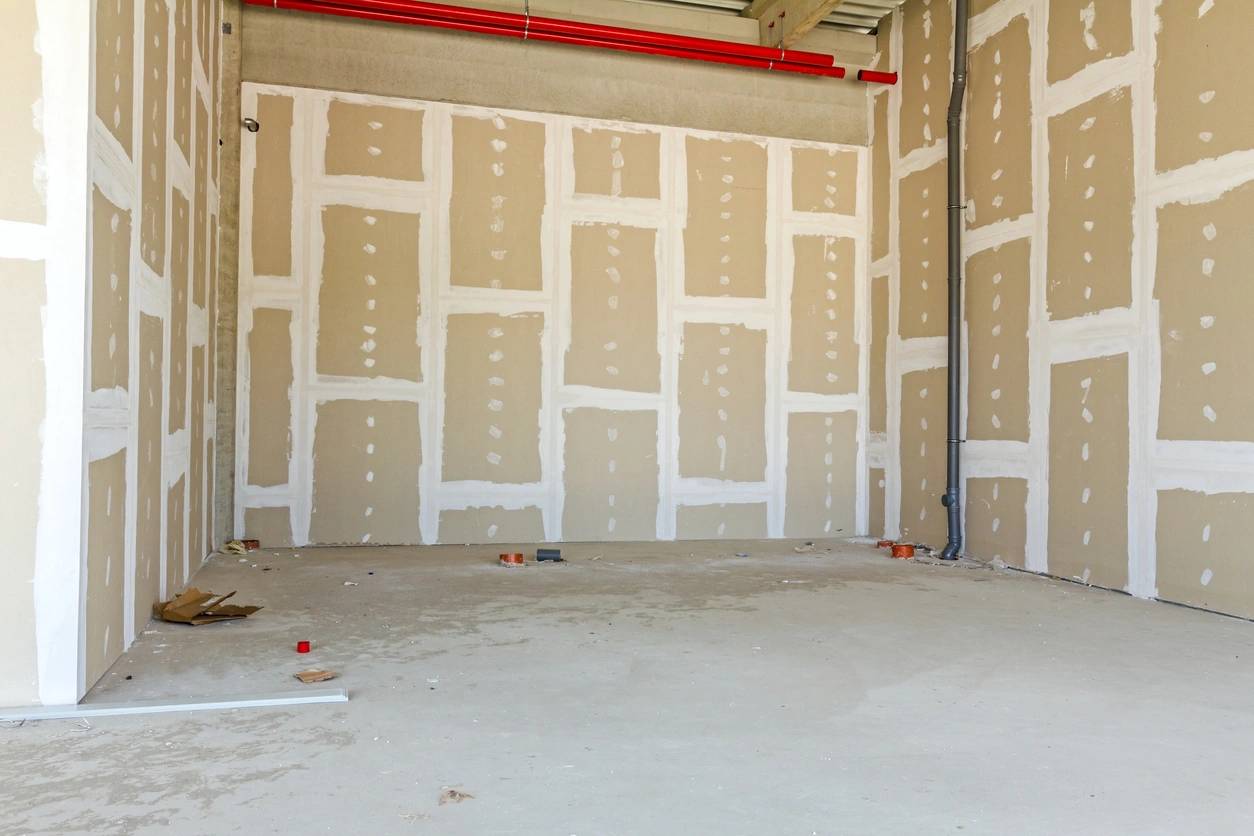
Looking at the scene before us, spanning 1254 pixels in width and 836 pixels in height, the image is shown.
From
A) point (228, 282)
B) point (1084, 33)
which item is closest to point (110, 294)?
point (228, 282)

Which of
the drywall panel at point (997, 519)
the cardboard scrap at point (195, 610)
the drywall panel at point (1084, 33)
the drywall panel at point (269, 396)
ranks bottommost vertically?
the cardboard scrap at point (195, 610)

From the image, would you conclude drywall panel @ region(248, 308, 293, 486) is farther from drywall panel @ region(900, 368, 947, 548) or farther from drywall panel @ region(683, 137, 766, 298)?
drywall panel @ region(900, 368, 947, 548)

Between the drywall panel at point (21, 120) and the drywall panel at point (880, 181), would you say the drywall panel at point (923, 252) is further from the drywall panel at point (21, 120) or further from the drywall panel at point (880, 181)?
the drywall panel at point (21, 120)

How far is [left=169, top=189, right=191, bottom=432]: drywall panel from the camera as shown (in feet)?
14.5

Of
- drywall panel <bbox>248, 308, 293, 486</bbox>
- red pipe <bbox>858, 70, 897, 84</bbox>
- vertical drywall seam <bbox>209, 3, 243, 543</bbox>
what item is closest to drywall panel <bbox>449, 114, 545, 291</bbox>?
drywall panel <bbox>248, 308, 293, 486</bbox>

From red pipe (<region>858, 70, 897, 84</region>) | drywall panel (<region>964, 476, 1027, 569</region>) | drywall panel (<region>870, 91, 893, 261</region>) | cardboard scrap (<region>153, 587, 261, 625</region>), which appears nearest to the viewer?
cardboard scrap (<region>153, 587, 261, 625</region>)

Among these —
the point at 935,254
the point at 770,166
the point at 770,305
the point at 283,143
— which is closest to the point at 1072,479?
the point at 935,254

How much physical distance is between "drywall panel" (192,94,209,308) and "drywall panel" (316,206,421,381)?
1.06 metres

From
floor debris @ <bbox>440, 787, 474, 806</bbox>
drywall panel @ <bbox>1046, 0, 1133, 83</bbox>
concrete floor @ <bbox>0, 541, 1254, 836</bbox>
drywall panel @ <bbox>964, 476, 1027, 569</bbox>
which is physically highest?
drywall panel @ <bbox>1046, 0, 1133, 83</bbox>

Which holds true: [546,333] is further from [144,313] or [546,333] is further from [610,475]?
[144,313]

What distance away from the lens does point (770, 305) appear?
752cm

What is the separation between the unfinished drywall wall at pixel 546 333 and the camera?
6.54 metres

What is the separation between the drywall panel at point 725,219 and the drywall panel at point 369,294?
217cm

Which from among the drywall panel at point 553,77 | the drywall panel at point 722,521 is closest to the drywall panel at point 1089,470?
the drywall panel at point 722,521
